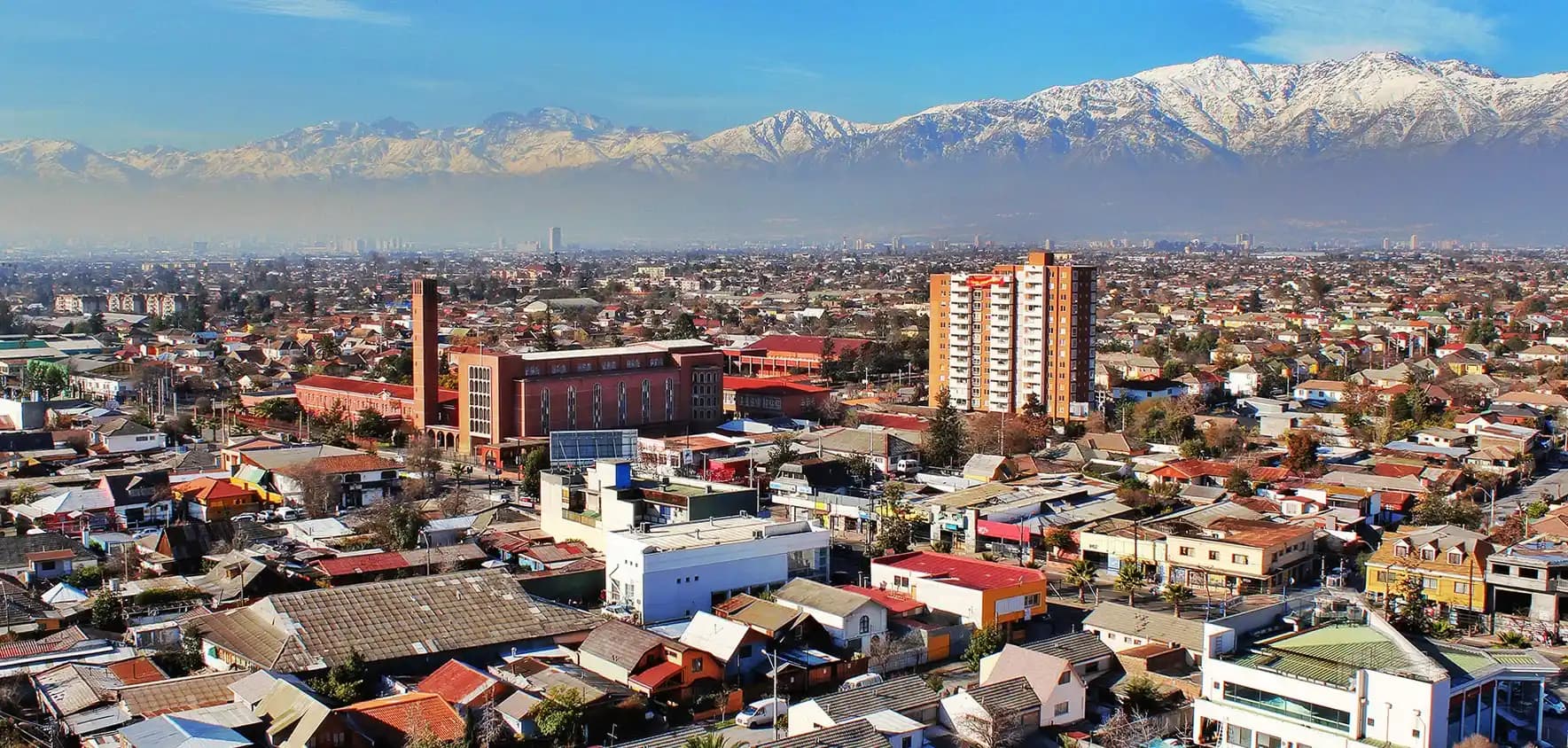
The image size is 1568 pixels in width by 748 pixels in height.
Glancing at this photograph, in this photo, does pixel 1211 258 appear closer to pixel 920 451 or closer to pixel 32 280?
pixel 32 280

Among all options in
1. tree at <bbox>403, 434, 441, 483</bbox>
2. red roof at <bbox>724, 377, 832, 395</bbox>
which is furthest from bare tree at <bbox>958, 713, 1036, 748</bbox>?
red roof at <bbox>724, 377, 832, 395</bbox>

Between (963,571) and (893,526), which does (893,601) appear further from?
(893,526)

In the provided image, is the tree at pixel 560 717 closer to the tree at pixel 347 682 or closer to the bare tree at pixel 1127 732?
the tree at pixel 347 682

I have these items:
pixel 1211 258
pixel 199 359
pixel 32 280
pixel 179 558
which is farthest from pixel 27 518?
pixel 1211 258

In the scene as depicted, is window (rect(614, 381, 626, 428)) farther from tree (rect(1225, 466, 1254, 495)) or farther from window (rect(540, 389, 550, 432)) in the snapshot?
tree (rect(1225, 466, 1254, 495))

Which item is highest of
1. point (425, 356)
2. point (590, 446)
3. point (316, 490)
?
point (425, 356)

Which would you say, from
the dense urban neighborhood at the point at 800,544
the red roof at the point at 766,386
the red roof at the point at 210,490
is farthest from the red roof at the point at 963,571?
the red roof at the point at 766,386

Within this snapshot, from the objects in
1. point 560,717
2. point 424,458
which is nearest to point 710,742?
point 560,717
